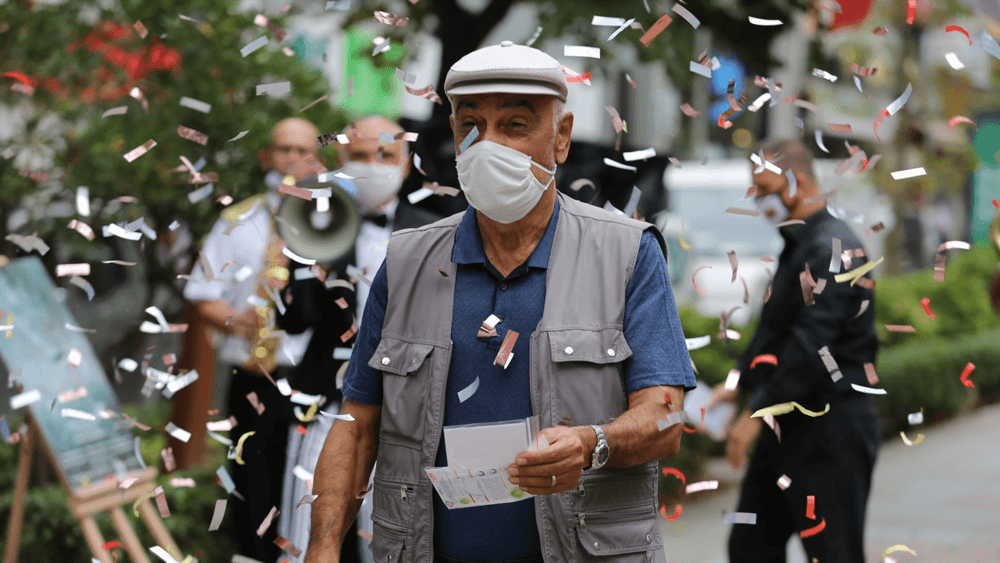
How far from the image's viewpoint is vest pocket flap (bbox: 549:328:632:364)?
246cm

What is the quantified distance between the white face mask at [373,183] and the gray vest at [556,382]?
2141mm

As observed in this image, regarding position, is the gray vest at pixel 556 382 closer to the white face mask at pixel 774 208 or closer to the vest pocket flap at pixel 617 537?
the vest pocket flap at pixel 617 537

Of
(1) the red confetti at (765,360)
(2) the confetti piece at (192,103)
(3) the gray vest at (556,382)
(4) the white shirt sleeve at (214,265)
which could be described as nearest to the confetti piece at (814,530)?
(1) the red confetti at (765,360)

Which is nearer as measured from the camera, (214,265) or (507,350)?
(507,350)

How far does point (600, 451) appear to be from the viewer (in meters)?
2.29

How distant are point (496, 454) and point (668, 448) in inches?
15.3

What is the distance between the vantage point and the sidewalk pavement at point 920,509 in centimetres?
683

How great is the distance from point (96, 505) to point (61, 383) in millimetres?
513

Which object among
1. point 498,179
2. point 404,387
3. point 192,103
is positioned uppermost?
point 498,179

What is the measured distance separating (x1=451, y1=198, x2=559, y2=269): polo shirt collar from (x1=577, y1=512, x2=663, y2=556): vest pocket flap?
1.91 ft

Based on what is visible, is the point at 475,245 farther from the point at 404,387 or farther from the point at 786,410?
the point at 786,410

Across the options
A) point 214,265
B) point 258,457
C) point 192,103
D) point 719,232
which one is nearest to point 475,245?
point 258,457

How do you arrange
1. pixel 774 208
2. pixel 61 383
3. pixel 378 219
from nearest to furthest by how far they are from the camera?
pixel 61 383 → pixel 378 219 → pixel 774 208

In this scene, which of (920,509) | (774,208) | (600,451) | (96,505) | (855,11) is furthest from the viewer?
(855,11)
